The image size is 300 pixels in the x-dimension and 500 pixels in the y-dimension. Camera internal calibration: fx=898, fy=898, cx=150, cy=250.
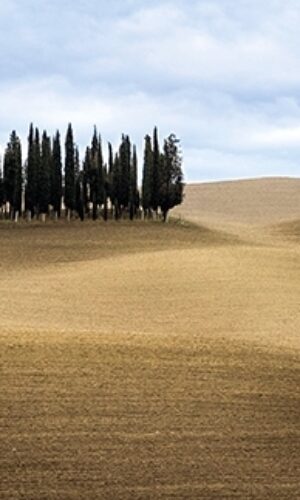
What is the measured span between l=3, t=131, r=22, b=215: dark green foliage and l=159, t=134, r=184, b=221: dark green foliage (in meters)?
9.21

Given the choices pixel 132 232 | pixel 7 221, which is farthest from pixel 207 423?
pixel 7 221

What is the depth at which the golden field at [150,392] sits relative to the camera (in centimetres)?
981

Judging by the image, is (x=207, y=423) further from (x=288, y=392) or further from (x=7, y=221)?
(x=7, y=221)

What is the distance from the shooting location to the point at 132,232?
5056cm

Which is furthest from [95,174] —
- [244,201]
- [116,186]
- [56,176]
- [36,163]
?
[244,201]

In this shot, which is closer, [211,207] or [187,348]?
[187,348]

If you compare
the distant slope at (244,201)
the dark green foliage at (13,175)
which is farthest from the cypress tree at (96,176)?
the distant slope at (244,201)

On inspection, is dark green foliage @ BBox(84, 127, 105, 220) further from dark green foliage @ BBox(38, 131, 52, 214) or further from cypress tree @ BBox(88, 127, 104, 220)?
dark green foliage @ BBox(38, 131, 52, 214)

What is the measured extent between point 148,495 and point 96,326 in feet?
37.3

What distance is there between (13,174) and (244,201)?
62.7m

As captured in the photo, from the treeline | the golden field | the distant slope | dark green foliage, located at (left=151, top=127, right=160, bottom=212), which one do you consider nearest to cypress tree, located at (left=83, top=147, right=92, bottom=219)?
the treeline

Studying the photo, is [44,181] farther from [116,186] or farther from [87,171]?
[116,186]

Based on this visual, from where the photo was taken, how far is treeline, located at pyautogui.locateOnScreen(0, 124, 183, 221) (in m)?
57.5

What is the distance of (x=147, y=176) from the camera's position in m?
59.0
